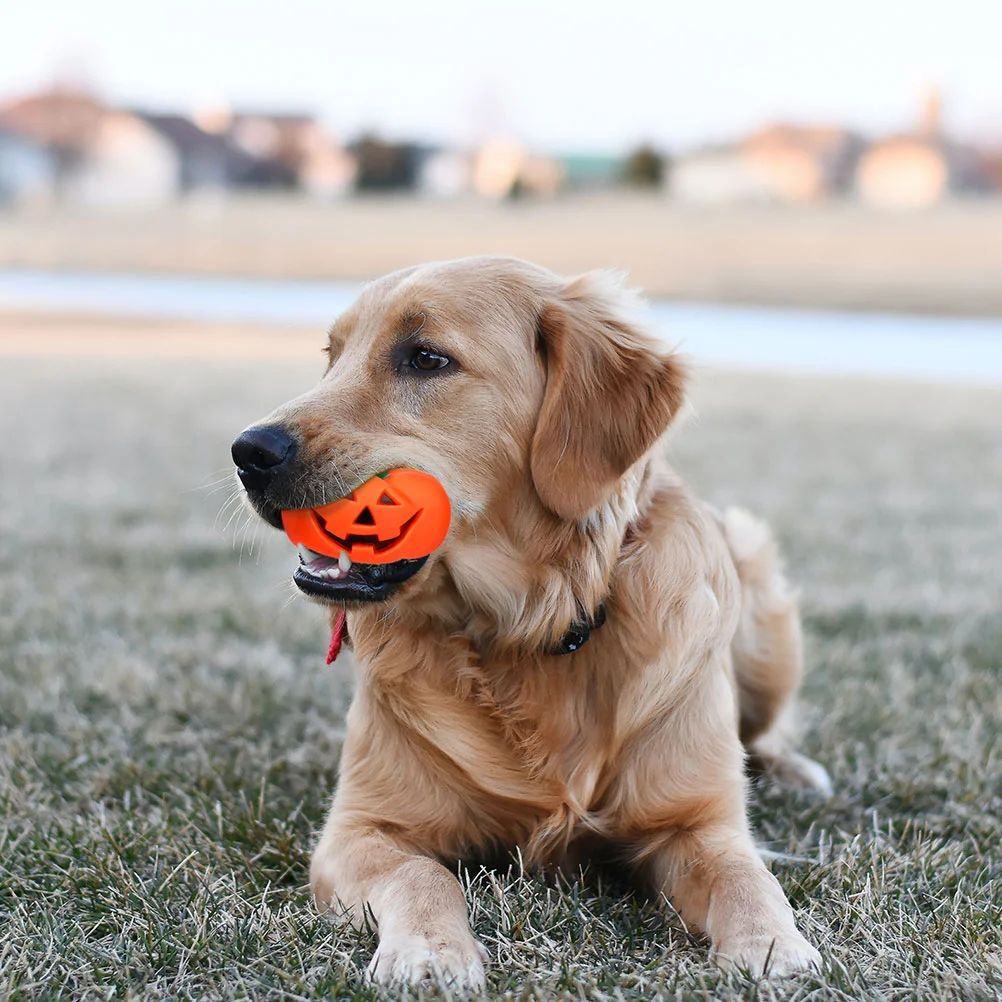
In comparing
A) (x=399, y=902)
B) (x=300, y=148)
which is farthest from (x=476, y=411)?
(x=300, y=148)

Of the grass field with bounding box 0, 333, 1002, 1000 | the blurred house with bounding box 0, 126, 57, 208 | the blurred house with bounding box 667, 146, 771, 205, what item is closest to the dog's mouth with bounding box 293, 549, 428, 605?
the grass field with bounding box 0, 333, 1002, 1000

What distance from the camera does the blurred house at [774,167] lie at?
3462 centimetres

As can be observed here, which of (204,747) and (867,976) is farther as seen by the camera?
(204,747)

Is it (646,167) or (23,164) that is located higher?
(646,167)

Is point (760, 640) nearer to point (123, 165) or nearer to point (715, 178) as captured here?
point (715, 178)

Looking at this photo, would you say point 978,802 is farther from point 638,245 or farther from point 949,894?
point 638,245

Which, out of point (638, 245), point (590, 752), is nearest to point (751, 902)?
point (590, 752)

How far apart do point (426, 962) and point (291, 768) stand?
1.35 meters

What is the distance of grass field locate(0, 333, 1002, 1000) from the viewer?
89.7 inches

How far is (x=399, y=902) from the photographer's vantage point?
90.3 inches

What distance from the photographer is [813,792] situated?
3.34 meters

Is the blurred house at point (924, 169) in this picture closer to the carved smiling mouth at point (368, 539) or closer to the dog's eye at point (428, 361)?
the dog's eye at point (428, 361)

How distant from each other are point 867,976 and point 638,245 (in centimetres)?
2617

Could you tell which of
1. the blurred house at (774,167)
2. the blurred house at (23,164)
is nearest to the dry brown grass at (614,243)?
the blurred house at (774,167)
